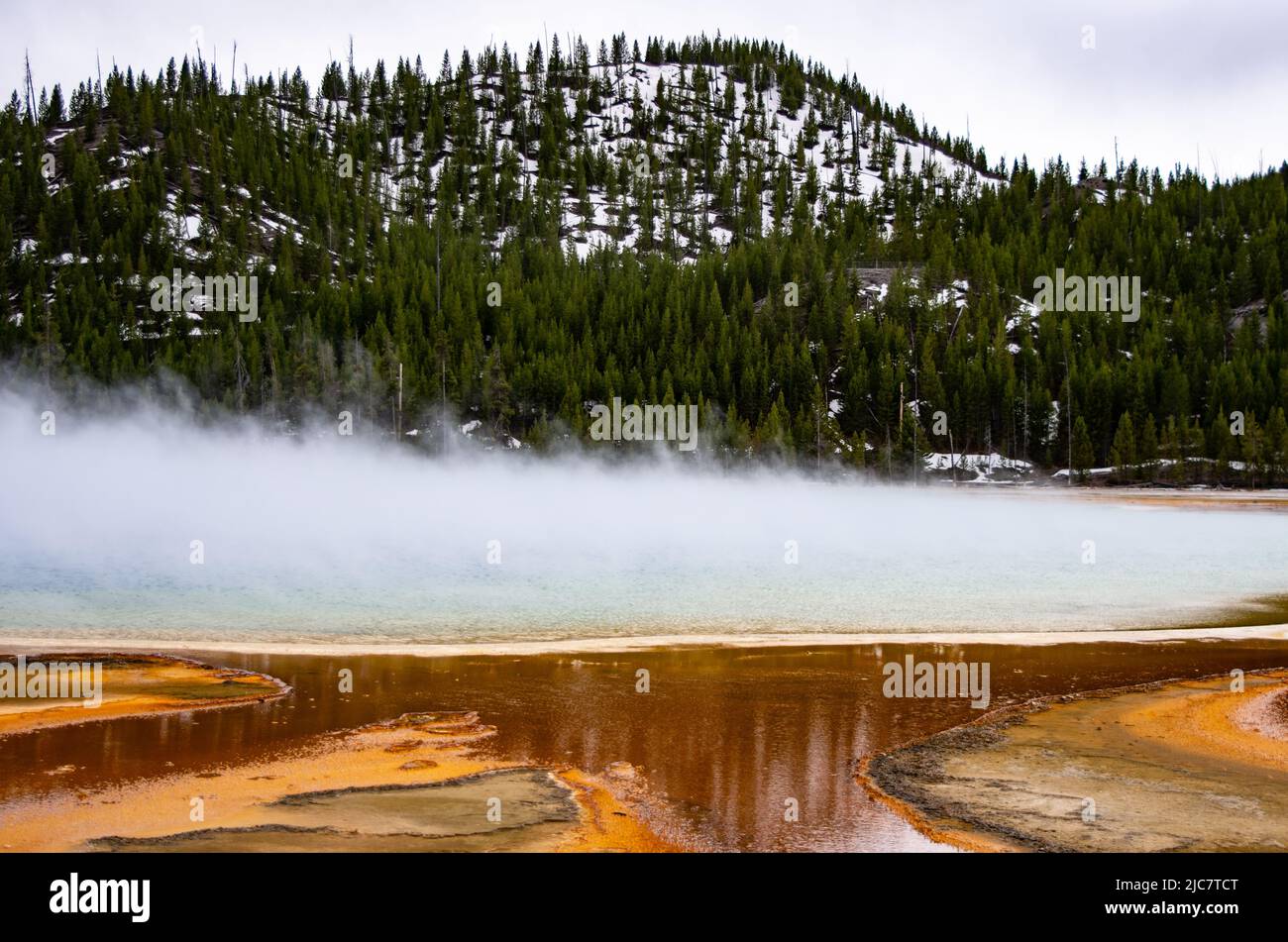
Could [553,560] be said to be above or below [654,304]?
below

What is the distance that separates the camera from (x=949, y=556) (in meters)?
33.7

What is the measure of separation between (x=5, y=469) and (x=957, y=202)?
136245mm

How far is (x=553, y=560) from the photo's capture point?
31.0 m

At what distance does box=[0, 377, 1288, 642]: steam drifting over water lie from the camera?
841 inches

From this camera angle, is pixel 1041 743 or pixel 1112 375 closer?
pixel 1041 743

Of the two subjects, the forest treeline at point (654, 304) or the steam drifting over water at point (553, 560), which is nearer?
the steam drifting over water at point (553, 560)

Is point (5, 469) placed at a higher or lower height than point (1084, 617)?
higher

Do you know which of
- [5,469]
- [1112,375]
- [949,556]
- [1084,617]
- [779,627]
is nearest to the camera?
[779,627]

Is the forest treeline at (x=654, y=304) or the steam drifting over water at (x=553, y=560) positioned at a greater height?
the forest treeline at (x=654, y=304)

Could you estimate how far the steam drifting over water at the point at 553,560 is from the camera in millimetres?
21359

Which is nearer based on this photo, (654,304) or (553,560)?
(553,560)

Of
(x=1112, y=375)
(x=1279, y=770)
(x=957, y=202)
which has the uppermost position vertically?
(x=957, y=202)
